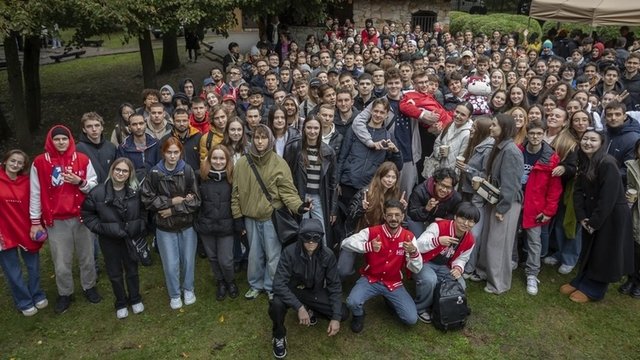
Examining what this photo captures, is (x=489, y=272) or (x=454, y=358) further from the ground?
(x=489, y=272)

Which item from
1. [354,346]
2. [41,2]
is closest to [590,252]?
[354,346]

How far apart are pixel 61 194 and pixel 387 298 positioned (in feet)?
11.5

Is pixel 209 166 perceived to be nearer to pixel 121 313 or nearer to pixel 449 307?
pixel 121 313

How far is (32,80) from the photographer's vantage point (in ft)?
38.1

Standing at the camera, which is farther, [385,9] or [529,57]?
[385,9]

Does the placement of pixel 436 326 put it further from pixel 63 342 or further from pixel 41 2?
pixel 41 2

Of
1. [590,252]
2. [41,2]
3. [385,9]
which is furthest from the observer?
[385,9]

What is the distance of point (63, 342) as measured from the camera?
183 inches

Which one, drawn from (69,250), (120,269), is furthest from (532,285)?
(69,250)

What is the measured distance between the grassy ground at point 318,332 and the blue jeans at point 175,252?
336 millimetres

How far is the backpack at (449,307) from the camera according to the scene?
4.57m

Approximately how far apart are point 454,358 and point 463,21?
69.9 feet

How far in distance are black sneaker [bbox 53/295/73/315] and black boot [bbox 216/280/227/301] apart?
1.66 metres

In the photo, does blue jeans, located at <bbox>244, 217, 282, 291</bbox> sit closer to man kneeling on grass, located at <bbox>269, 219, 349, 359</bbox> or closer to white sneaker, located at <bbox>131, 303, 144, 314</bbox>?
man kneeling on grass, located at <bbox>269, 219, 349, 359</bbox>
